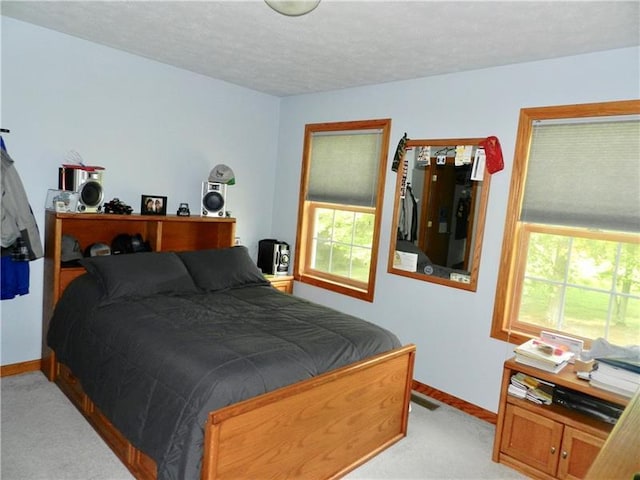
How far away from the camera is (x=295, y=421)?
210cm

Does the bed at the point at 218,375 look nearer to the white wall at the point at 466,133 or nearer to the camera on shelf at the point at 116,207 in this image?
the camera on shelf at the point at 116,207

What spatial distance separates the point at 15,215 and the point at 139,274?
833 millimetres

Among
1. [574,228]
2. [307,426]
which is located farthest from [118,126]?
[574,228]

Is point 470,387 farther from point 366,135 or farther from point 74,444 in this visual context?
point 74,444

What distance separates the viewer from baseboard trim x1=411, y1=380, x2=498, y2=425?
125 inches

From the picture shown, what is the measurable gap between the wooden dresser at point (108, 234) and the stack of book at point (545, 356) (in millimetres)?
2601

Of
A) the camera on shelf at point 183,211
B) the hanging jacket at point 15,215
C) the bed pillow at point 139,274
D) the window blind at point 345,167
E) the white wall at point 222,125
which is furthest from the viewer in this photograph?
the window blind at point 345,167

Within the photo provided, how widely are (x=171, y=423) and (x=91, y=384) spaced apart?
2.74ft

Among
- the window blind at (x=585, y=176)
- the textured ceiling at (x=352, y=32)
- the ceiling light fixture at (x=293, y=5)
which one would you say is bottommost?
the window blind at (x=585, y=176)

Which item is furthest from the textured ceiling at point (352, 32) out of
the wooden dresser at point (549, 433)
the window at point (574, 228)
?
the wooden dresser at point (549, 433)

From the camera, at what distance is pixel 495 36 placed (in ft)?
8.52

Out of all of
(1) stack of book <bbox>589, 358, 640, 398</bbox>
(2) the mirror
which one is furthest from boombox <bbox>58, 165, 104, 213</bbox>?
(1) stack of book <bbox>589, 358, 640, 398</bbox>

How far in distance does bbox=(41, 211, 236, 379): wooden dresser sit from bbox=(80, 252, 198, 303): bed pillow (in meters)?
0.26

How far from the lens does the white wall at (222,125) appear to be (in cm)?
302
